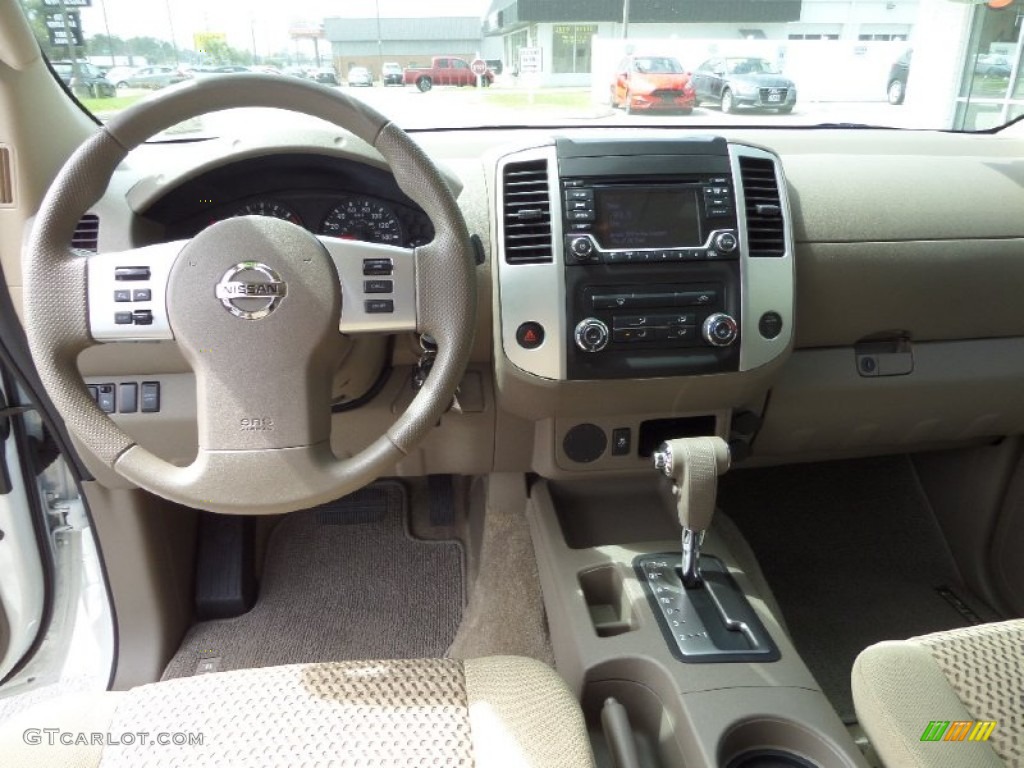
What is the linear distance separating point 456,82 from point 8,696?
1.71 meters

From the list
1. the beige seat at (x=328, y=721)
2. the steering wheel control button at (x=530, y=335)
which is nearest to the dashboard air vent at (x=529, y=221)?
the steering wheel control button at (x=530, y=335)

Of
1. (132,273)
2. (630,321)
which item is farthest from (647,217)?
(132,273)

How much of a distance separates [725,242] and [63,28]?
132cm

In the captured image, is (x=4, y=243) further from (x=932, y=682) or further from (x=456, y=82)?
(x=932, y=682)

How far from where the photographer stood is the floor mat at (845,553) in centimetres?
204

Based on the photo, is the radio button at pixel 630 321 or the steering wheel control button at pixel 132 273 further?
the radio button at pixel 630 321

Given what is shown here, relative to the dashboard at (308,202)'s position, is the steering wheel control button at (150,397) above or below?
below

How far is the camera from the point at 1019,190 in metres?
1.78

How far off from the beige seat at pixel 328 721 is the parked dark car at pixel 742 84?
55.5 inches

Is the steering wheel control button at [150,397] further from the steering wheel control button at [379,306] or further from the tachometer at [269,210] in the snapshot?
the steering wheel control button at [379,306]

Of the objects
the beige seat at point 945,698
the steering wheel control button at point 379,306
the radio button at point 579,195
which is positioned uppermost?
the radio button at point 579,195

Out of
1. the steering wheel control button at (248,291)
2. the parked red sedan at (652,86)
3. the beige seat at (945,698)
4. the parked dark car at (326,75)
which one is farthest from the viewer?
the parked red sedan at (652,86)

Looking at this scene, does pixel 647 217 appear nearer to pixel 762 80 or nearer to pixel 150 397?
pixel 762 80

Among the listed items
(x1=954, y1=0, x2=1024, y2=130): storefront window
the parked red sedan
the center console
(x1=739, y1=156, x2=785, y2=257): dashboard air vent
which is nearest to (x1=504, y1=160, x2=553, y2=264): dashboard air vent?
the center console
